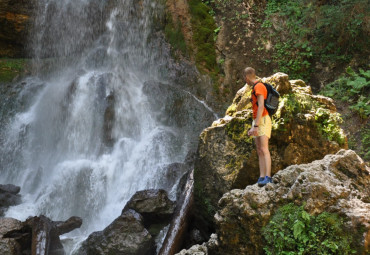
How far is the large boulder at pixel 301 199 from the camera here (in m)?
3.83

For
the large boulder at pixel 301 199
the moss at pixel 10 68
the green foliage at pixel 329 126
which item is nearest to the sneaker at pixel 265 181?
the large boulder at pixel 301 199

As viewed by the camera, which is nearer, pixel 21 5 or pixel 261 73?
pixel 261 73

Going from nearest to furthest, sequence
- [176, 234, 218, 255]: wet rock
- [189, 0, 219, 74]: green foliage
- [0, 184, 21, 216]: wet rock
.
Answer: [176, 234, 218, 255]: wet rock, [0, 184, 21, 216]: wet rock, [189, 0, 219, 74]: green foliage

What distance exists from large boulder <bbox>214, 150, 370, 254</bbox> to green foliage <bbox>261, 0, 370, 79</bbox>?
22.0 feet

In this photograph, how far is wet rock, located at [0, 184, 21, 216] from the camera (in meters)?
8.81

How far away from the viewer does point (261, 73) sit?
11.1m

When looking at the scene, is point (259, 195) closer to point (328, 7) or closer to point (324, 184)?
point (324, 184)

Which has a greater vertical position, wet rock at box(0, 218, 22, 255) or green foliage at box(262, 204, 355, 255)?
wet rock at box(0, 218, 22, 255)

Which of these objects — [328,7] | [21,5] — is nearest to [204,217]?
[328,7]

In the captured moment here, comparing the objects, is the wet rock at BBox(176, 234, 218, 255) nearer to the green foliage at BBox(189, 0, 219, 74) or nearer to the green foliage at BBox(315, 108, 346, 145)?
the green foliage at BBox(315, 108, 346, 145)

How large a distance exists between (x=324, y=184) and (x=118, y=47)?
1165 centimetres

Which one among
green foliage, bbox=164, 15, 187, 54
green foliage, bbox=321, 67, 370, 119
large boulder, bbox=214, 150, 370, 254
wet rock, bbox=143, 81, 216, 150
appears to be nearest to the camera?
large boulder, bbox=214, 150, 370, 254

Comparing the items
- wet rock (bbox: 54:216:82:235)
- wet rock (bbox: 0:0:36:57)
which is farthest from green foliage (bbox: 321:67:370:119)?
wet rock (bbox: 0:0:36:57)

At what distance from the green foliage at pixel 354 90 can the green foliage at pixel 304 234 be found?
552 cm
